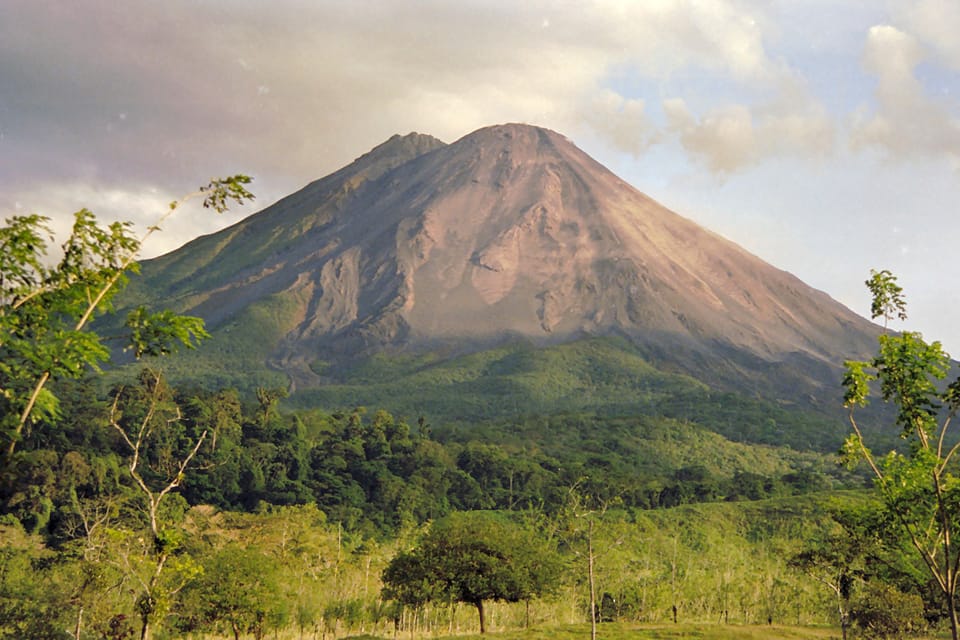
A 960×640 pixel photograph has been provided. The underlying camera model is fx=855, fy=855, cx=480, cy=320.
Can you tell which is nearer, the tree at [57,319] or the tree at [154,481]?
the tree at [57,319]

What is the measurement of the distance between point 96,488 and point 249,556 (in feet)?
227

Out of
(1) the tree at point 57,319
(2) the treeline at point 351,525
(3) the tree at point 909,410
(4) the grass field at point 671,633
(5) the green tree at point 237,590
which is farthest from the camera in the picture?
(5) the green tree at point 237,590

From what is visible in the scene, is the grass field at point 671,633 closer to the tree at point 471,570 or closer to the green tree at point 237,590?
the tree at point 471,570

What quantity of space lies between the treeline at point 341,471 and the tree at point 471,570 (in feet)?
202

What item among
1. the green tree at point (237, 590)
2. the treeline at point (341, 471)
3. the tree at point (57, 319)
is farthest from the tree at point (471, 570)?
the treeline at point (341, 471)

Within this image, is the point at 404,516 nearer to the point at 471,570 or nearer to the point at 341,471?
the point at 341,471

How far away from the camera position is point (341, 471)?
466 ft

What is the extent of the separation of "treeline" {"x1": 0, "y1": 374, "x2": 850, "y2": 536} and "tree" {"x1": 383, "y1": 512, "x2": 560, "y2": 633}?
202 feet

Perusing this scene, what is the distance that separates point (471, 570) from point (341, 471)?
9127 cm

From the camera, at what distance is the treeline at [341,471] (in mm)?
120606

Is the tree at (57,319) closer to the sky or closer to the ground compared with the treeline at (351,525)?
closer to the sky

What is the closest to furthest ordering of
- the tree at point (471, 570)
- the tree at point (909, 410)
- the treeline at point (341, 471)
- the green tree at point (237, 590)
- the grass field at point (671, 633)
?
the tree at point (909, 410), the grass field at point (671, 633), the green tree at point (237, 590), the tree at point (471, 570), the treeline at point (341, 471)

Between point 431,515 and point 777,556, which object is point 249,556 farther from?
point 431,515

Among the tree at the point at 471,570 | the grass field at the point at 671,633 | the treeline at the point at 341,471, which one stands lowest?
the grass field at the point at 671,633
